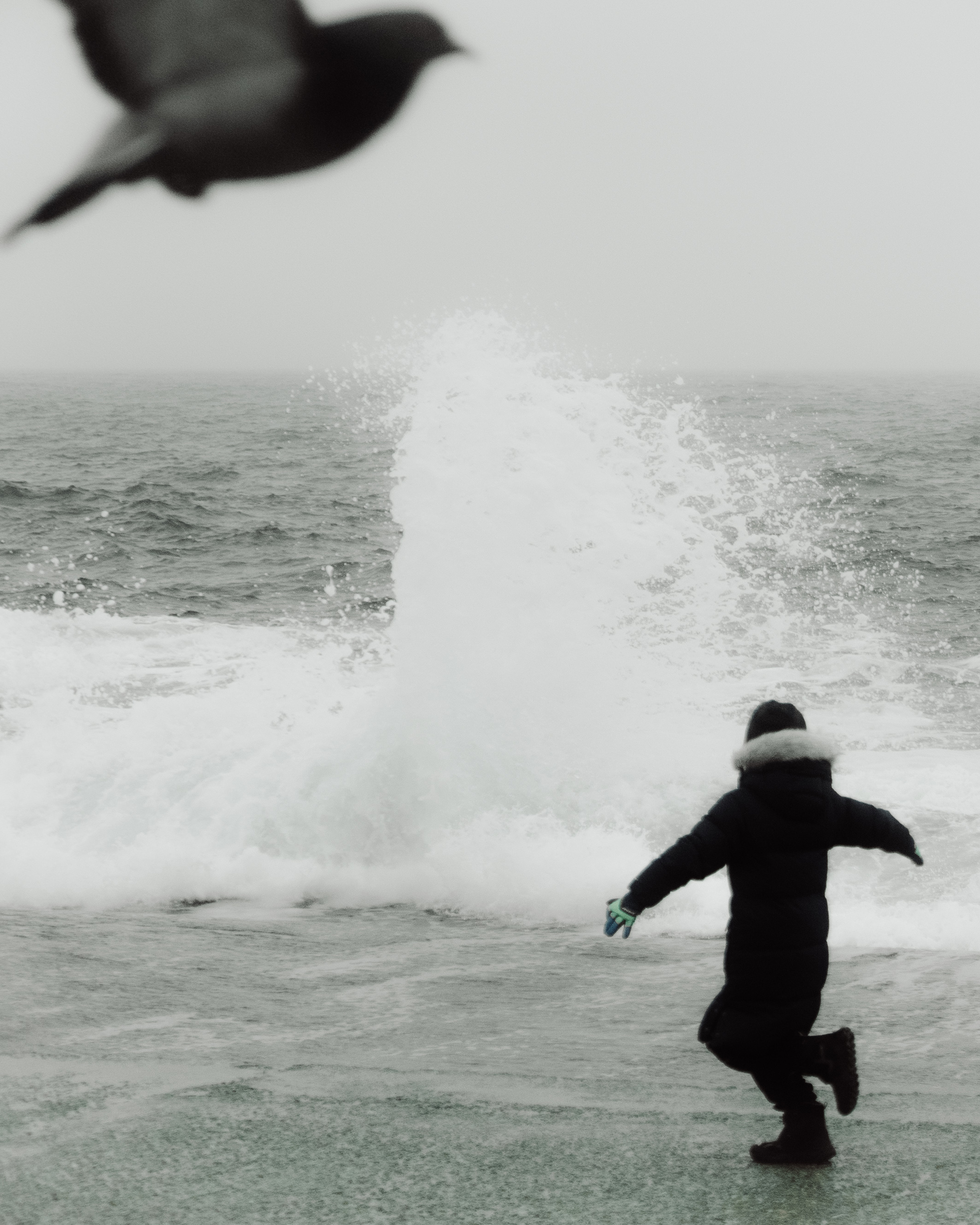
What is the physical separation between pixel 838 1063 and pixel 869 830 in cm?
58

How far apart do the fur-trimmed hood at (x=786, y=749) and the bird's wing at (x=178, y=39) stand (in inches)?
106

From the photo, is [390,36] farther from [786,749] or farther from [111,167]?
[786,749]

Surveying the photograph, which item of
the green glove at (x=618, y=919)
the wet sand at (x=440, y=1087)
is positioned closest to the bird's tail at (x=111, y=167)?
the green glove at (x=618, y=919)

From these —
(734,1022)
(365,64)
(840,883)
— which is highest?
(365,64)

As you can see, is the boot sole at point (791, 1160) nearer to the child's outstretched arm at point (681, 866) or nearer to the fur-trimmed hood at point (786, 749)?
the child's outstretched arm at point (681, 866)

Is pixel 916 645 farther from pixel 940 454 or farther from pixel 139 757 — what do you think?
pixel 940 454

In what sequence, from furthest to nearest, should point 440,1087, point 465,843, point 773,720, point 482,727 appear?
point 482,727 → point 465,843 → point 440,1087 → point 773,720

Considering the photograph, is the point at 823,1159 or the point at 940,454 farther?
the point at 940,454

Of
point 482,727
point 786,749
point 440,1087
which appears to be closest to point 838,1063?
point 786,749

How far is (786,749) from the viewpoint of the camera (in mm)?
3410

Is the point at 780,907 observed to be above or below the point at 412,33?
below

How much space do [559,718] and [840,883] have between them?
8.81 ft

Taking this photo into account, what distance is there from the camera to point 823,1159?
344 cm

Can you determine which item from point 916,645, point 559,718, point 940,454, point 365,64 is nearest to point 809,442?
point 940,454
